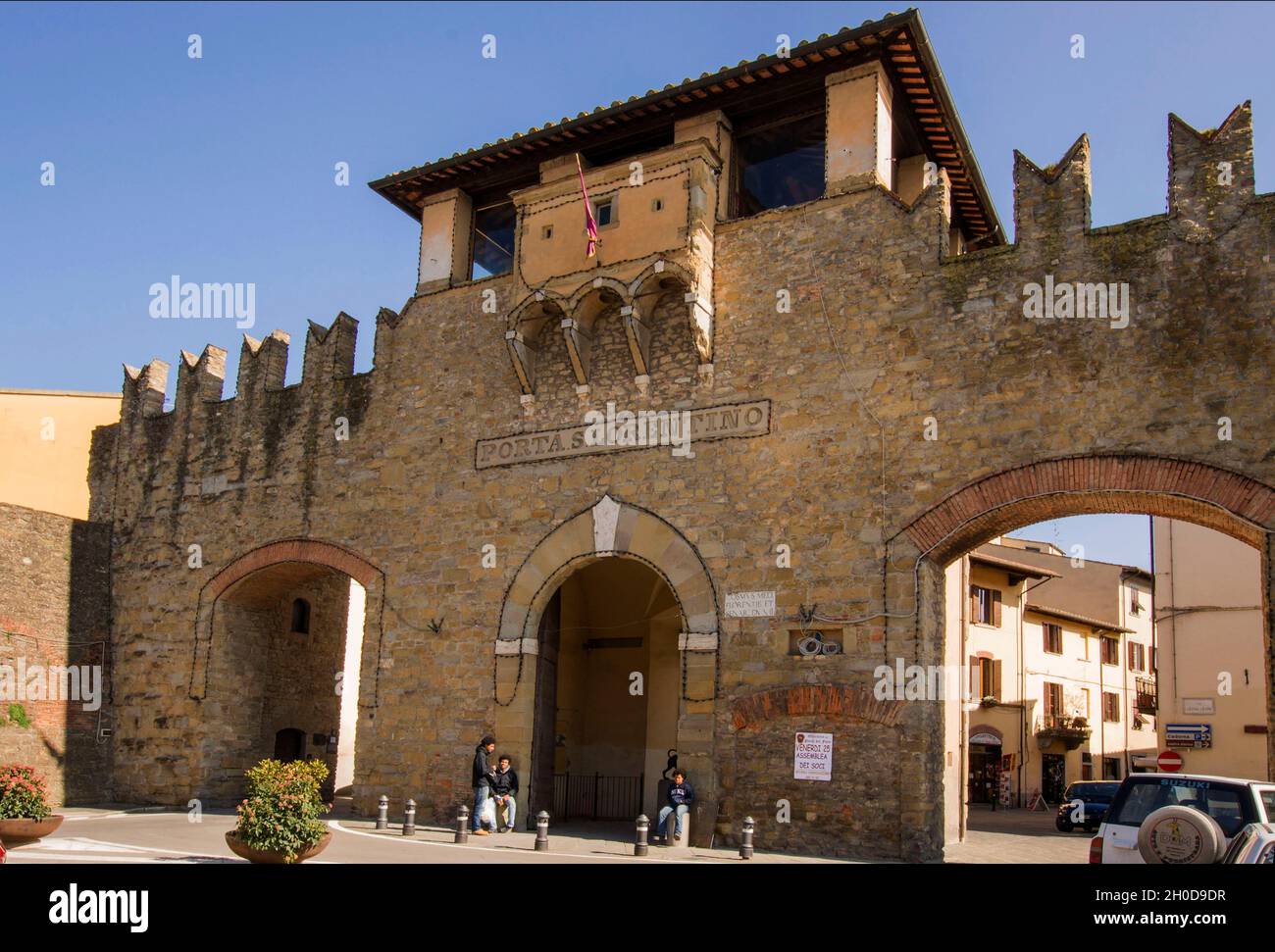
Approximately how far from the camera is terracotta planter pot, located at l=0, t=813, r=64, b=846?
→ 1182 centimetres

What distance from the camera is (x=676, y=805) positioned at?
13.8m

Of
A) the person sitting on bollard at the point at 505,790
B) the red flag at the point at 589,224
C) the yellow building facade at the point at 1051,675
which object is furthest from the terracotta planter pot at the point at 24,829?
the yellow building facade at the point at 1051,675

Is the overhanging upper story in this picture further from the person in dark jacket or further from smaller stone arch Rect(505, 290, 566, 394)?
the person in dark jacket

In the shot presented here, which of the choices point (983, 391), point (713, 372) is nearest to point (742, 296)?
point (713, 372)

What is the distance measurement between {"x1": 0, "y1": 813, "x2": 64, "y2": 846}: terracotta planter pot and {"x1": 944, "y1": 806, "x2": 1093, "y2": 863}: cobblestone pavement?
10.3 metres

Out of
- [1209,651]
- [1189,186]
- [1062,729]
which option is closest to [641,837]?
[1189,186]

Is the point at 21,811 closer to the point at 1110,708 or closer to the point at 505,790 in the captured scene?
the point at 505,790

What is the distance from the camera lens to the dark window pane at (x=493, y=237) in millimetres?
19438

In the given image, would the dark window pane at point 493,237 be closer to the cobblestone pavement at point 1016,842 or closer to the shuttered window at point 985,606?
the cobblestone pavement at point 1016,842

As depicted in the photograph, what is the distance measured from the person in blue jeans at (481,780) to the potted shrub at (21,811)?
513 cm

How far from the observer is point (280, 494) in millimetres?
19609

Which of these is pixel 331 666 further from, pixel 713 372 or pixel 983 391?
pixel 983 391

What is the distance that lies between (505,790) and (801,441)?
20.8ft
